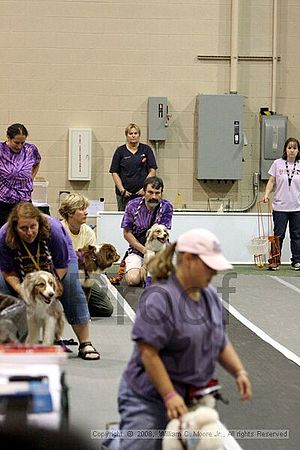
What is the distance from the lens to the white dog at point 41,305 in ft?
16.9

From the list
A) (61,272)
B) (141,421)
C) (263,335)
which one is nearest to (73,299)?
(61,272)

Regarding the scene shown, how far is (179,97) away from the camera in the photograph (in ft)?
41.3

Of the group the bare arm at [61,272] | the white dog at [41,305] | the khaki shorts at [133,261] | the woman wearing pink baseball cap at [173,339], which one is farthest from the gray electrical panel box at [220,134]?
the woman wearing pink baseball cap at [173,339]

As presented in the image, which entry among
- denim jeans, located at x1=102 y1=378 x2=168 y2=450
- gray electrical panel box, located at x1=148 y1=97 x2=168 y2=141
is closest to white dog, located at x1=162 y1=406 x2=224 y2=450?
denim jeans, located at x1=102 y1=378 x2=168 y2=450

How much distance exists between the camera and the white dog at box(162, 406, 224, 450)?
301 centimetres

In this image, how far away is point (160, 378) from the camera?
306 centimetres

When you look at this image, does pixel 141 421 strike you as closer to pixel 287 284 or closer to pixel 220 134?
pixel 287 284

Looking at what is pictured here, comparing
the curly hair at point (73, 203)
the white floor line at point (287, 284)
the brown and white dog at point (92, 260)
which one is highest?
the curly hair at point (73, 203)

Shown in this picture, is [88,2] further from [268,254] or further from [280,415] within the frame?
[280,415]

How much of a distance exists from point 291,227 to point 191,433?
315 inches

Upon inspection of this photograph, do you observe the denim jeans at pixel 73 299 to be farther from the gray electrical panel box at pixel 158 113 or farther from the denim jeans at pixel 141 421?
the gray electrical panel box at pixel 158 113

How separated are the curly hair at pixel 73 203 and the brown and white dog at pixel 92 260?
433 mm

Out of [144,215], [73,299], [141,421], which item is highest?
[144,215]

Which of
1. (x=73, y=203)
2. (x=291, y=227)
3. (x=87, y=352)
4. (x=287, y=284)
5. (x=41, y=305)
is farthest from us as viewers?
(x=291, y=227)
